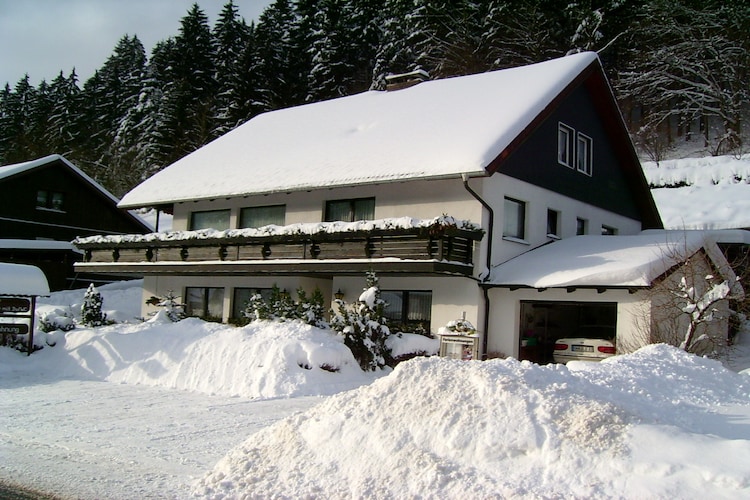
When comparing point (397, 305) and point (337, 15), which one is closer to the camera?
point (397, 305)

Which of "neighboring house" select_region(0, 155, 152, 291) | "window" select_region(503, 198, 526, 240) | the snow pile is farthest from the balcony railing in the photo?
the snow pile

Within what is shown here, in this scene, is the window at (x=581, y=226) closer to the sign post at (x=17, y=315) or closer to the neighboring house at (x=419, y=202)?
the neighboring house at (x=419, y=202)

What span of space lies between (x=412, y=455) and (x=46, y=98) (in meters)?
72.0

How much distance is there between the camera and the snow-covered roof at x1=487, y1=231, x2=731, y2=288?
52.1ft

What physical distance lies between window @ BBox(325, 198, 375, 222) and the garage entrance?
5.30 metres

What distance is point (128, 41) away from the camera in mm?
71812

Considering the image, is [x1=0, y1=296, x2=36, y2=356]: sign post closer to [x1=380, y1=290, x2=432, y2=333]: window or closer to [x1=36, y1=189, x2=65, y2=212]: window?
[x1=380, y1=290, x2=432, y2=333]: window

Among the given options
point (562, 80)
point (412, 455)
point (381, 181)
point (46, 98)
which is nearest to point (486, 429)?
point (412, 455)

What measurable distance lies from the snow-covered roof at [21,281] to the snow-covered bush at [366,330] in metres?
7.76

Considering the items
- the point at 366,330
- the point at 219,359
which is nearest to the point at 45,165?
the point at 219,359

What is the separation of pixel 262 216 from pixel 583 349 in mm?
11386

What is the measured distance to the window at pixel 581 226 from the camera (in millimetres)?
22734

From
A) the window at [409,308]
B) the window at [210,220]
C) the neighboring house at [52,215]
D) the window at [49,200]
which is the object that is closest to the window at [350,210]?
the window at [409,308]

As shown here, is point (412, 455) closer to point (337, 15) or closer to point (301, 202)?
point (301, 202)
